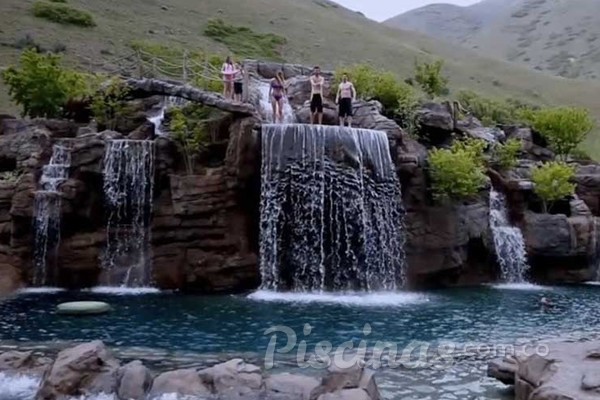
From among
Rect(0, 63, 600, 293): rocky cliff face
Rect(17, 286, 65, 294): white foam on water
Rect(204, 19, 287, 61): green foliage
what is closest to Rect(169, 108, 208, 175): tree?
Rect(0, 63, 600, 293): rocky cliff face

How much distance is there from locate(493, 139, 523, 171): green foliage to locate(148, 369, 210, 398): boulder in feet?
66.9

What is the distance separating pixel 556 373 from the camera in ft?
31.9

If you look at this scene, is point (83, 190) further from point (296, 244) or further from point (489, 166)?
point (489, 166)

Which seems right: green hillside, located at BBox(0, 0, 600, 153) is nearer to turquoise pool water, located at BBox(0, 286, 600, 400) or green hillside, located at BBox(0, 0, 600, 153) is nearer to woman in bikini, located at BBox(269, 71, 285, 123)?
woman in bikini, located at BBox(269, 71, 285, 123)

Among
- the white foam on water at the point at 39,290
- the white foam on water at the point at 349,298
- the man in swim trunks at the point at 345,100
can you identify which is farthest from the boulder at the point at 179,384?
the man in swim trunks at the point at 345,100

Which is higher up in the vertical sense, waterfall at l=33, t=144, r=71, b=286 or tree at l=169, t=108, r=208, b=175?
tree at l=169, t=108, r=208, b=175

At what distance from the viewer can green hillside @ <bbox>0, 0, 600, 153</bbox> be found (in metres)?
45.6

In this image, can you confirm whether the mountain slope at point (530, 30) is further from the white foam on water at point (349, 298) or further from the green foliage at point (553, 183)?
the white foam on water at point (349, 298)

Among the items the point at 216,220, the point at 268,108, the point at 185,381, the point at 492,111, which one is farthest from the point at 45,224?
the point at 492,111

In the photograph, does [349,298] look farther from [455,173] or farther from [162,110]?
[162,110]

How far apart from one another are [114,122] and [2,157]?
4.00m

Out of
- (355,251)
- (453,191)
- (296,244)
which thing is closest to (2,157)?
(296,244)

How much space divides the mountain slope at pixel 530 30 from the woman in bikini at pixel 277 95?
77.0 meters

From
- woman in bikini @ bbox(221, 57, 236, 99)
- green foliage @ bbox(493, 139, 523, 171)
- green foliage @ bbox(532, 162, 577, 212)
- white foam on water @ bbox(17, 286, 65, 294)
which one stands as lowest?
white foam on water @ bbox(17, 286, 65, 294)
